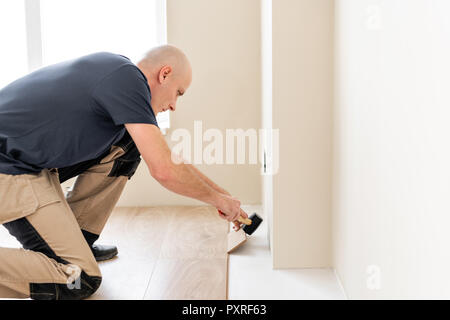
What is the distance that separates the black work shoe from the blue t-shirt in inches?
22.8

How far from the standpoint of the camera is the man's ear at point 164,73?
72.5 inches

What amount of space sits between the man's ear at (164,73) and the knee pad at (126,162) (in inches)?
16.3

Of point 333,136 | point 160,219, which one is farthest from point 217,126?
point 333,136

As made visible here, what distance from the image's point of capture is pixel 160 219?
301 cm

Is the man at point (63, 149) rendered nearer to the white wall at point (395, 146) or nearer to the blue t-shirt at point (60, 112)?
the blue t-shirt at point (60, 112)

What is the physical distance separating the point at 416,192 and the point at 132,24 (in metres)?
2.62

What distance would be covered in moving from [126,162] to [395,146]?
129 centimetres

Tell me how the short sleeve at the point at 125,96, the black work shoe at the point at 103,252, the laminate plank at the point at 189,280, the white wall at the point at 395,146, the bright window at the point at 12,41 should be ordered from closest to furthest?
the white wall at the point at 395,146, the short sleeve at the point at 125,96, the laminate plank at the point at 189,280, the black work shoe at the point at 103,252, the bright window at the point at 12,41

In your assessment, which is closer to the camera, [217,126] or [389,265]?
[389,265]

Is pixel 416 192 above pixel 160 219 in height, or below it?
above

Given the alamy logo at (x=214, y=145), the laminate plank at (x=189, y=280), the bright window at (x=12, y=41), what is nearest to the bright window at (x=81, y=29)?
the bright window at (x=12, y=41)

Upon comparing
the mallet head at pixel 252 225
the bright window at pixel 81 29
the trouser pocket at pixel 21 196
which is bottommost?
the mallet head at pixel 252 225

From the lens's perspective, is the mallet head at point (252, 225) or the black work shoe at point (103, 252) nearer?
the black work shoe at point (103, 252)
